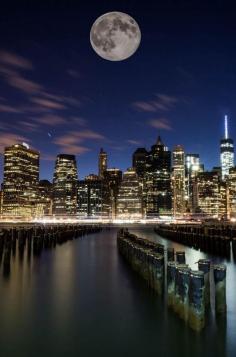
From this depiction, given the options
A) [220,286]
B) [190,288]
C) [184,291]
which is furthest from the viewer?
[220,286]

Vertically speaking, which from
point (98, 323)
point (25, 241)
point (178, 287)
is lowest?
point (98, 323)

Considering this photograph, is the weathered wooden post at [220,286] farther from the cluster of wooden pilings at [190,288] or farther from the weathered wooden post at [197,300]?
the weathered wooden post at [197,300]

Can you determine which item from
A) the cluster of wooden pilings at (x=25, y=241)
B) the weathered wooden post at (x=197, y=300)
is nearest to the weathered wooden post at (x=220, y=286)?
the weathered wooden post at (x=197, y=300)

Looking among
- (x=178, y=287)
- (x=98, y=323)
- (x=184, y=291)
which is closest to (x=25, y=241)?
(x=98, y=323)

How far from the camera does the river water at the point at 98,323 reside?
785cm

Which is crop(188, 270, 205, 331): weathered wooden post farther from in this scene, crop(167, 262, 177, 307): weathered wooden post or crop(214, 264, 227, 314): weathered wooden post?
crop(214, 264, 227, 314): weathered wooden post

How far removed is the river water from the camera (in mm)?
7848

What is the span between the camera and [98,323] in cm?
967

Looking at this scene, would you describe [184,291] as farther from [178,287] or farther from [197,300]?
[197,300]

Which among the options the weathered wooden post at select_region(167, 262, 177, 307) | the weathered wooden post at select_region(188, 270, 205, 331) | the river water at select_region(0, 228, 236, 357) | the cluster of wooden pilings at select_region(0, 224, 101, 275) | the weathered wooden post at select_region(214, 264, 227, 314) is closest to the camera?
the river water at select_region(0, 228, 236, 357)

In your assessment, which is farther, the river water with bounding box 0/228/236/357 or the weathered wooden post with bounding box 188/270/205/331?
the weathered wooden post with bounding box 188/270/205/331

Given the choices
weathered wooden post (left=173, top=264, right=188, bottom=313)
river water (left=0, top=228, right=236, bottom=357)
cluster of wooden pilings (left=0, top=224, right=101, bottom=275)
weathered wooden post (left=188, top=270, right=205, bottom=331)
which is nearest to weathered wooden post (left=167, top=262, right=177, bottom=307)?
weathered wooden post (left=173, top=264, right=188, bottom=313)

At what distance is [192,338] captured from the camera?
27.1ft

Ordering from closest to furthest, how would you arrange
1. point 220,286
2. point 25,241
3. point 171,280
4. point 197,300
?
point 197,300 → point 220,286 → point 171,280 → point 25,241
